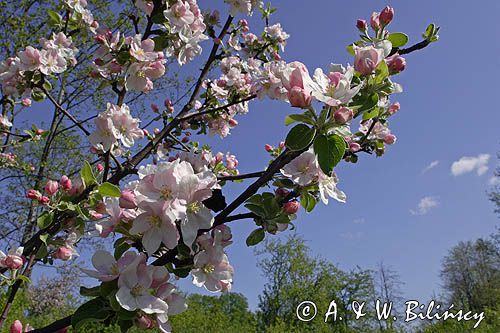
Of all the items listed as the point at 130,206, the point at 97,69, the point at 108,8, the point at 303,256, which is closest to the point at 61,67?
the point at 97,69

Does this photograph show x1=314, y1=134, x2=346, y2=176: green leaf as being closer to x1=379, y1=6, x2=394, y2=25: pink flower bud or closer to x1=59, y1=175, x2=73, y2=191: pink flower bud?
x1=379, y1=6, x2=394, y2=25: pink flower bud

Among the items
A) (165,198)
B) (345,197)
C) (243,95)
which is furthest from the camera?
(243,95)

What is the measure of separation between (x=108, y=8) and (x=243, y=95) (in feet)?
25.4

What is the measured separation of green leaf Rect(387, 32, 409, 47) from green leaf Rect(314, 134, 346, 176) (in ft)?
1.39

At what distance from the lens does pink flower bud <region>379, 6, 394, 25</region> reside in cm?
125

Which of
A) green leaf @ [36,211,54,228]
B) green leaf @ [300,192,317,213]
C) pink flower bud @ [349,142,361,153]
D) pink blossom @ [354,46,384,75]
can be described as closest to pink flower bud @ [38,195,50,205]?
green leaf @ [36,211,54,228]

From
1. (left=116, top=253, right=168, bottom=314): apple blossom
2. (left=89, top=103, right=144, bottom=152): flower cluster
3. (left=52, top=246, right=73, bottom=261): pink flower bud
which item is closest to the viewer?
(left=116, top=253, right=168, bottom=314): apple blossom

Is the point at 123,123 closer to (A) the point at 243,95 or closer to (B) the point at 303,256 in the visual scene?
(A) the point at 243,95

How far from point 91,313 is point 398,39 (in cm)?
102

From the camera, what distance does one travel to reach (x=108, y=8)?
9.38m

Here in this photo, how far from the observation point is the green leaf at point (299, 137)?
3.13 feet

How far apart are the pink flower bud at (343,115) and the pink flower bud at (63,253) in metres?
1.46

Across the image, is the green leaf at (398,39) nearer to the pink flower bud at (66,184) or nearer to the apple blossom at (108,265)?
the apple blossom at (108,265)

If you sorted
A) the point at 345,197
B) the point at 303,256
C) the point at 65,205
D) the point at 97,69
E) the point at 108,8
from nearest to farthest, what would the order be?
the point at 345,197 → the point at 65,205 → the point at 97,69 → the point at 108,8 → the point at 303,256
